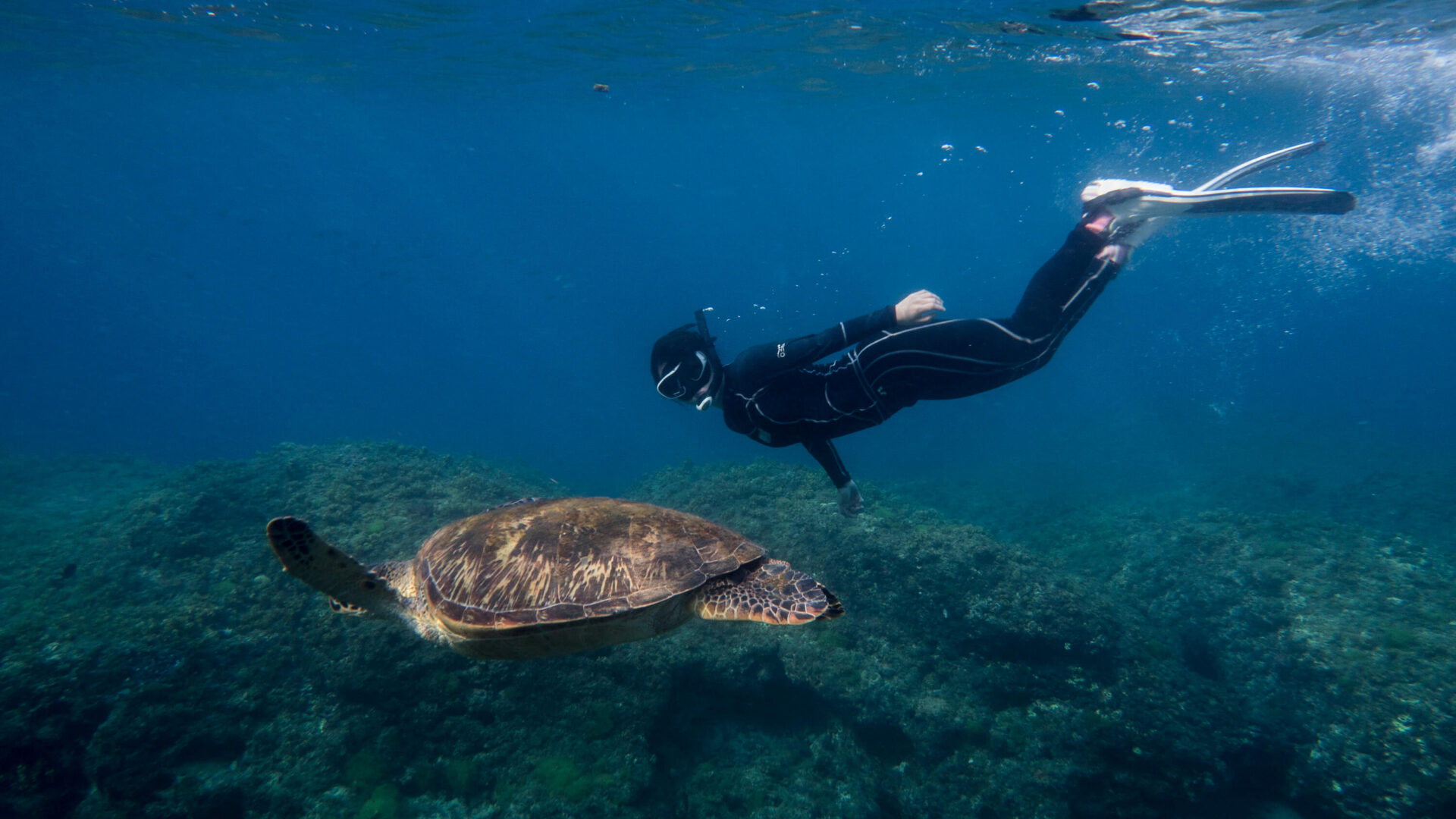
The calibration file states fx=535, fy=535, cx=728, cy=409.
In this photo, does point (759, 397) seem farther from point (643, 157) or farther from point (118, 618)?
point (643, 157)

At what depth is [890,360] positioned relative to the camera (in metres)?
4.81

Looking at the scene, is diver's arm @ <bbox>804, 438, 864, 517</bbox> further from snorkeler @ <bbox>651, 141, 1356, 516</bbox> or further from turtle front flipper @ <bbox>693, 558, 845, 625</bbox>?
turtle front flipper @ <bbox>693, 558, 845, 625</bbox>

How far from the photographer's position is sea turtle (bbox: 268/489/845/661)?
3330 millimetres

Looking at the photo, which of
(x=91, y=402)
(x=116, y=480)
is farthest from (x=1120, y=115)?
(x=91, y=402)

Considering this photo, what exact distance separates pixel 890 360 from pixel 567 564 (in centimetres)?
317

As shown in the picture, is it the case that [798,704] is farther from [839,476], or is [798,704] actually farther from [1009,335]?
[1009,335]

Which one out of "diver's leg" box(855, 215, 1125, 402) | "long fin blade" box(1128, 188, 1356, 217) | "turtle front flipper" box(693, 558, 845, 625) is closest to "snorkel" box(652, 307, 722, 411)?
"diver's leg" box(855, 215, 1125, 402)

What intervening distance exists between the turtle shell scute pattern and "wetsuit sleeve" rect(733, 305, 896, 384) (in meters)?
1.41

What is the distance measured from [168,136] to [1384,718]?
199ft

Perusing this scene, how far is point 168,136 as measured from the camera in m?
37.9

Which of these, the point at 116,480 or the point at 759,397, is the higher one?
the point at 759,397

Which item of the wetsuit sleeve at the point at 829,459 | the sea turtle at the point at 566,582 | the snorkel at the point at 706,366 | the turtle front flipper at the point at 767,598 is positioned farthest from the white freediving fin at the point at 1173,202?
the sea turtle at the point at 566,582

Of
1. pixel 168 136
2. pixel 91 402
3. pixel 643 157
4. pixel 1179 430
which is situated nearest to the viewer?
pixel 1179 430

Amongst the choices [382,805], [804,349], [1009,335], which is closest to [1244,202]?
[1009,335]
